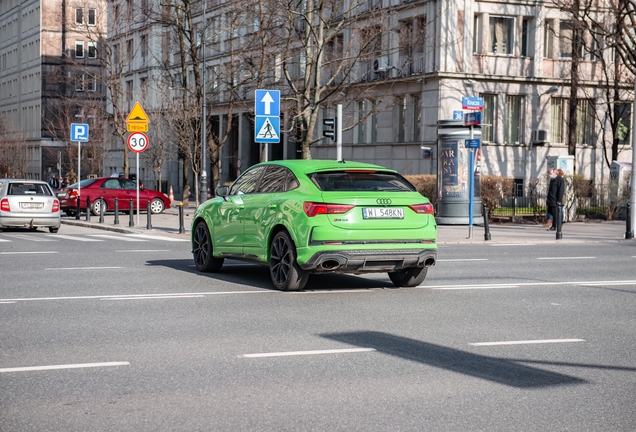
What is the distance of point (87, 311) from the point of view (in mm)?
10500

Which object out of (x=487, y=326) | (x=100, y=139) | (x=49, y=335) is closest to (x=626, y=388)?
(x=487, y=326)

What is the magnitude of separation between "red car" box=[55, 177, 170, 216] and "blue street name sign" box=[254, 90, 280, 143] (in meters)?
15.9

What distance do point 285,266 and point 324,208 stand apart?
978mm

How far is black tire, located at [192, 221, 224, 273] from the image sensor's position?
1490 cm

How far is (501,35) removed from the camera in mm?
45812

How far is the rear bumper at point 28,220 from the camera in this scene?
2662 centimetres

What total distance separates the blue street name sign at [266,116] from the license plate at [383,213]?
33.0ft

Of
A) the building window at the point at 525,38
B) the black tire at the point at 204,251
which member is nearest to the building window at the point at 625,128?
the building window at the point at 525,38

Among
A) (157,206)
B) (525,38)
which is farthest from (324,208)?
(525,38)

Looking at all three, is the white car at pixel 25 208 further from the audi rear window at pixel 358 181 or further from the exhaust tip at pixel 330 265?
the exhaust tip at pixel 330 265

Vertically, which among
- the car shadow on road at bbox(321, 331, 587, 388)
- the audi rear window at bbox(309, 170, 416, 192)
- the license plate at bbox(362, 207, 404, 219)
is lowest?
Answer: the car shadow on road at bbox(321, 331, 587, 388)

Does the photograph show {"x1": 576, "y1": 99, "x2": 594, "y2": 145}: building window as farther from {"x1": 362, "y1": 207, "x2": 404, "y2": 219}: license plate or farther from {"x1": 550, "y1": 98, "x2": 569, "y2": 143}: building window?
{"x1": 362, "y1": 207, "x2": 404, "y2": 219}: license plate

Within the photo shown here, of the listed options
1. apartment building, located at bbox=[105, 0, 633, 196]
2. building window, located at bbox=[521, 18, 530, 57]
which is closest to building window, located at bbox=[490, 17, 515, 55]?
apartment building, located at bbox=[105, 0, 633, 196]

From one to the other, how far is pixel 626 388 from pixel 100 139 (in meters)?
64.3
